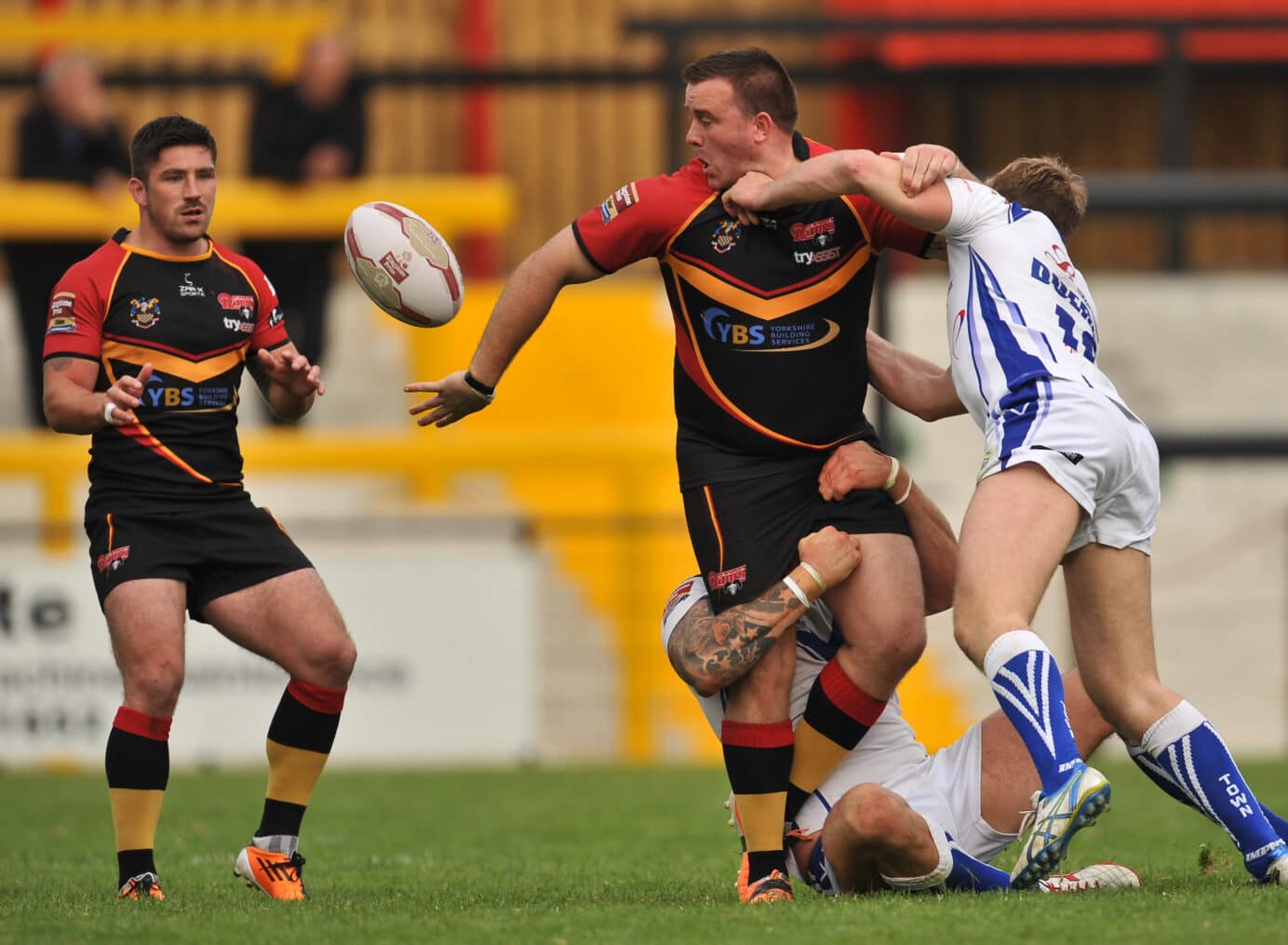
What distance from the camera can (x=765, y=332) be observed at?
5152 mm

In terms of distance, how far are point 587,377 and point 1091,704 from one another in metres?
8.48

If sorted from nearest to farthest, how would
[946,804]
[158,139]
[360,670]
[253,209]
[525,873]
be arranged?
[946,804]
[158,139]
[525,873]
[360,670]
[253,209]

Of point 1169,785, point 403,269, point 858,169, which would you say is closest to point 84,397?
point 403,269

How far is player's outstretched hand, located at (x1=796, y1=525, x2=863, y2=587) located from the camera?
5008mm

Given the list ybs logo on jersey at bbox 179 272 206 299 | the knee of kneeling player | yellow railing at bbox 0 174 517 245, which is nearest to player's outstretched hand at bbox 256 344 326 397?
ybs logo on jersey at bbox 179 272 206 299

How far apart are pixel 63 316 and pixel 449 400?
1.07 metres

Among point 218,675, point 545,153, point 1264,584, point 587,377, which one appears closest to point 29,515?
point 218,675

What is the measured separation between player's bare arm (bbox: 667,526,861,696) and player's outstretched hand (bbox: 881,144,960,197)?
0.91 m

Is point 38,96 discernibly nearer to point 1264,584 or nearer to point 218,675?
point 218,675

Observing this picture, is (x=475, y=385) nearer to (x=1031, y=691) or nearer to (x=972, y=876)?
(x=1031, y=691)

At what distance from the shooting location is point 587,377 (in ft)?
43.9

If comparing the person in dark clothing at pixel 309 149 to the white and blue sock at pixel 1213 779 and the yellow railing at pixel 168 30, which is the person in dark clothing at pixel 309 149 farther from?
the white and blue sock at pixel 1213 779

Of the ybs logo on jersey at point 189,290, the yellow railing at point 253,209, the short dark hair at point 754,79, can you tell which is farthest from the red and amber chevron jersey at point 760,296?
the yellow railing at point 253,209

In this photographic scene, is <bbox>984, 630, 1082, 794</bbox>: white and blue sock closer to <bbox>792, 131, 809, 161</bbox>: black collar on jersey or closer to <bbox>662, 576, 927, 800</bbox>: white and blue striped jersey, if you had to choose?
<bbox>662, 576, 927, 800</bbox>: white and blue striped jersey
